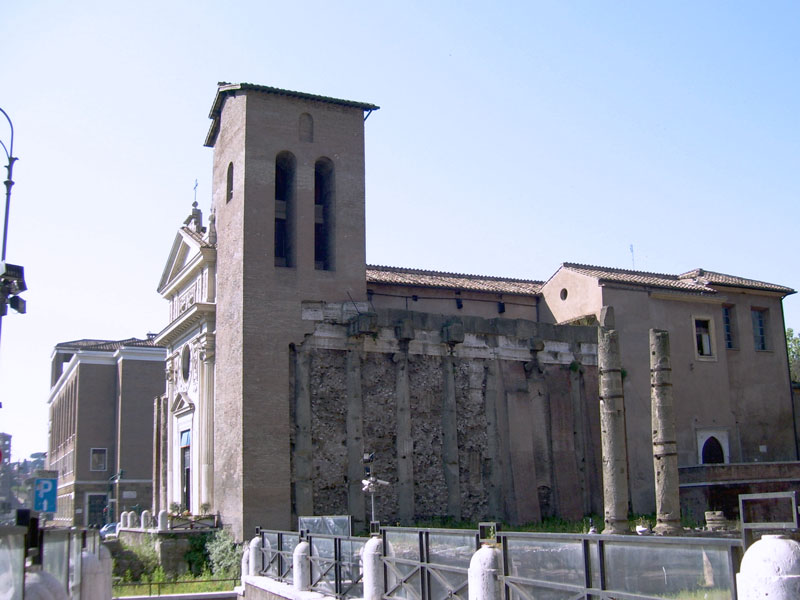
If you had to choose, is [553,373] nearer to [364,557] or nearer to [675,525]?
[675,525]

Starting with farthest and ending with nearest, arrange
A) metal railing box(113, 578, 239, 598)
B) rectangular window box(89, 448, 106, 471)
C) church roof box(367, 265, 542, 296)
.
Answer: rectangular window box(89, 448, 106, 471), church roof box(367, 265, 542, 296), metal railing box(113, 578, 239, 598)

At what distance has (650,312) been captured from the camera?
31641mm

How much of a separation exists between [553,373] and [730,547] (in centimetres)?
2406

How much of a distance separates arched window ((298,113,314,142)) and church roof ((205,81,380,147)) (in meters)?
0.60

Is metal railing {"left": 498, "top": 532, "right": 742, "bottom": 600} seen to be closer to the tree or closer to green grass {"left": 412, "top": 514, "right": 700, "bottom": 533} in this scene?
green grass {"left": 412, "top": 514, "right": 700, "bottom": 533}

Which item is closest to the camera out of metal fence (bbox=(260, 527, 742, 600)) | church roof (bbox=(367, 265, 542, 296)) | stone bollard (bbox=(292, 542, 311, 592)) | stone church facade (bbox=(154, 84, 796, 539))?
metal fence (bbox=(260, 527, 742, 600))

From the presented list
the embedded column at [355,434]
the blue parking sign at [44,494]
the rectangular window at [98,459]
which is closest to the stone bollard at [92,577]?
the blue parking sign at [44,494]

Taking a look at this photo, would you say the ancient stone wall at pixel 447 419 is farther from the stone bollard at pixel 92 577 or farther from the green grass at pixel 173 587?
the stone bollard at pixel 92 577

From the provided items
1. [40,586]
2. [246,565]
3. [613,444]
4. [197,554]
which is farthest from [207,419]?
[40,586]

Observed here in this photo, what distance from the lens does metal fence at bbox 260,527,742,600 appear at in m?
7.02

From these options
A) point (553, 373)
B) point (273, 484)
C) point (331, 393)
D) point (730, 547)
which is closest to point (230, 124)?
point (331, 393)

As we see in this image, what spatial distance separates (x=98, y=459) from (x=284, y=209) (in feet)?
91.9

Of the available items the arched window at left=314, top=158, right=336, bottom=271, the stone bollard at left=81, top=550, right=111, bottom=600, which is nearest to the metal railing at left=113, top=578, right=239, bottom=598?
the stone bollard at left=81, top=550, right=111, bottom=600

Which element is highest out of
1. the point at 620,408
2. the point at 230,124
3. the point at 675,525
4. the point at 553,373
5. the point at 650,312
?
the point at 230,124
